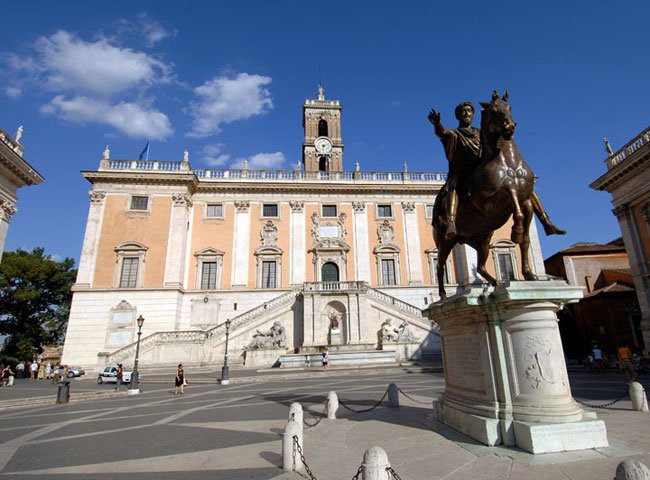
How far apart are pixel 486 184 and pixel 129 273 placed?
88.2 feet

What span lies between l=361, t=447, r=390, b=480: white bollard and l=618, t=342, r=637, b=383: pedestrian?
34.1 feet

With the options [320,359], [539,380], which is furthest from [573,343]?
[539,380]

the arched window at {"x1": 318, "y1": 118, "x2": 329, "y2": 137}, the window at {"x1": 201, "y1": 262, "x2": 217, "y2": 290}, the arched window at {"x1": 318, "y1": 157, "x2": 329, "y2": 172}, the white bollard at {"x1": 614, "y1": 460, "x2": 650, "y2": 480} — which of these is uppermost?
the arched window at {"x1": 318, "y1": 118, "x2": 329, "y2": 137}

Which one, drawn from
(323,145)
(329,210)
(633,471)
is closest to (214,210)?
(329,210)

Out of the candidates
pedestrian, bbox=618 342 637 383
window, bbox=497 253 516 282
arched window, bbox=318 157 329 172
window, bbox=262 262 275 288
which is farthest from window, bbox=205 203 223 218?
pedestrian, bbox=618 342 637 383

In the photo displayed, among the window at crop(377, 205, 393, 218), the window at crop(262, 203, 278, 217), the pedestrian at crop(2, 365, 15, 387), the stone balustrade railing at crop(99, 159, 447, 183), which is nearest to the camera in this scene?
the pedestrian at crop(2, 365, 15, 387)

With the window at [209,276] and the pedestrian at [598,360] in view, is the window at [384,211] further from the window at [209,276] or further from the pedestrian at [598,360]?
the pedestrian at [598,360]

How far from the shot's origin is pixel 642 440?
4.36 meters

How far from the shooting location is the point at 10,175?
17.5 m

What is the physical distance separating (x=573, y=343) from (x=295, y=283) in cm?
2227

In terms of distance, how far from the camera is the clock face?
37.6 metres

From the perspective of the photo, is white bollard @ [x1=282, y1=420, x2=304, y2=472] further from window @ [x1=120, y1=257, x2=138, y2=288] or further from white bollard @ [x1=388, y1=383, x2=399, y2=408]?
window @ [x1=120, y1=257, x2=138, y2=288]

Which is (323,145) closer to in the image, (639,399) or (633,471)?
(639,399)

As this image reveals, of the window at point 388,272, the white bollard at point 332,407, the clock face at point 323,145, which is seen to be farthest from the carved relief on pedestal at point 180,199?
the white bollard at point 332,407
